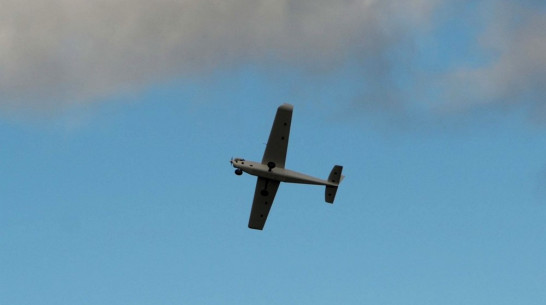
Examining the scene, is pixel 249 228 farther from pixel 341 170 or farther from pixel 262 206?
pixel 341 170

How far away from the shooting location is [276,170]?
114500 millimetres

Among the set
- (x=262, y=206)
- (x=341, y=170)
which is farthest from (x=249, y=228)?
(x=341, y=170)

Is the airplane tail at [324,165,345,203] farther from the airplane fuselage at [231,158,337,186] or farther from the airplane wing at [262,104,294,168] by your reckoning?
the airplane wing at [262,104,294,168]

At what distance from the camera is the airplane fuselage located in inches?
4503

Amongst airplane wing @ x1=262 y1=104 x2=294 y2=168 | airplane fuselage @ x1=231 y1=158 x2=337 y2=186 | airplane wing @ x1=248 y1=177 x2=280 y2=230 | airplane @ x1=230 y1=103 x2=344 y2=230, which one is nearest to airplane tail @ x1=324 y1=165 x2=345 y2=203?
airplane @ x1=230 y1=103 x2=344 y2=230

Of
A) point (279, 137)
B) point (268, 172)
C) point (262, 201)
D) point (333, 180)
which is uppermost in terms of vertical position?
point (279, 137)

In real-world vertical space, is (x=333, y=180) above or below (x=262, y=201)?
above

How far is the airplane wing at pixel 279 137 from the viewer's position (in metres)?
112

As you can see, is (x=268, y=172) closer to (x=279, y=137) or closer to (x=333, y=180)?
(x=279, y=137)

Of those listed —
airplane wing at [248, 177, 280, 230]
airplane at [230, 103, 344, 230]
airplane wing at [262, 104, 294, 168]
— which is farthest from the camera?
airplane wing at [248, 177, 280, 230]

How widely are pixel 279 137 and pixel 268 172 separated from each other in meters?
3.57

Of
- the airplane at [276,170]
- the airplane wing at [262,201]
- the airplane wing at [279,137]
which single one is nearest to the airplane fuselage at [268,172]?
the airplane at [276,170]

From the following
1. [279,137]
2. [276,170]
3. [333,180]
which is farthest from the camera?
[333,180]

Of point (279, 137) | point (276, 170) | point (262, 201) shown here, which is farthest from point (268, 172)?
point (262, 201)
